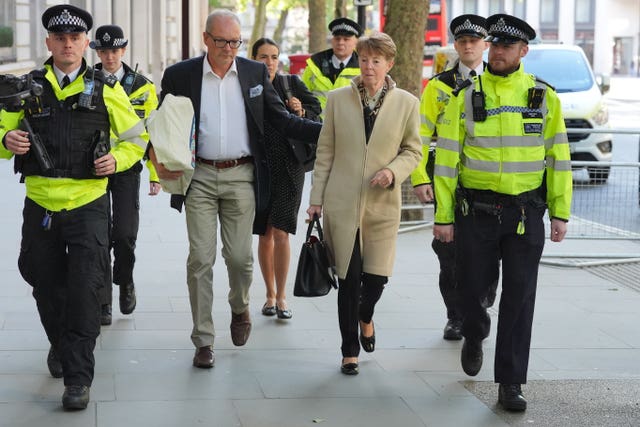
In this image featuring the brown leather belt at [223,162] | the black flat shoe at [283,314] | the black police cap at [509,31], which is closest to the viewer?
the black police cap at [509,31]

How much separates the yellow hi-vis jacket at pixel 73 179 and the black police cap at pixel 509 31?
74.3 inches

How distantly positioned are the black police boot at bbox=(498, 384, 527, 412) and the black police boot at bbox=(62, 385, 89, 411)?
2085 mm

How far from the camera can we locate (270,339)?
7.55 meters

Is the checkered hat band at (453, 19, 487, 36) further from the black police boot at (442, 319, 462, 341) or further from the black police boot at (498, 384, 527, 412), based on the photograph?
the black police boot at (498, 384, 527, 412)

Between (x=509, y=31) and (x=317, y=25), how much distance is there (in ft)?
76.5

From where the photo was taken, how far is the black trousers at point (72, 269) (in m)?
5.93

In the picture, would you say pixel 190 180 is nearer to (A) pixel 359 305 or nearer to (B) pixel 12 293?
(A) pixel 359 305

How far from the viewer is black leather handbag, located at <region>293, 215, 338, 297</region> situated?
6.60 meters

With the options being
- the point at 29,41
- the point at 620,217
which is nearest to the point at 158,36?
the point at 29,41

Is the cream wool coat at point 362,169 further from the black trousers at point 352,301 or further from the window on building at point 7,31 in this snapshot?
the window on building at point 7,31

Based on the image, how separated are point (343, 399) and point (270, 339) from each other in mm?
1445

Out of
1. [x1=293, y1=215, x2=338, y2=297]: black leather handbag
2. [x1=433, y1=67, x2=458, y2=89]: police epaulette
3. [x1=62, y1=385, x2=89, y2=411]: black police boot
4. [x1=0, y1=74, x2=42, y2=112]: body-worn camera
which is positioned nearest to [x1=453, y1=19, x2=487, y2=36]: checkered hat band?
[x1=433, y1=67, x2=458, y2=89]: police epaulette

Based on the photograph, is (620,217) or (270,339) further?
(620,217)

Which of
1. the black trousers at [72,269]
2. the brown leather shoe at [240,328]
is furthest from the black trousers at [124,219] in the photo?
the black trousers at [72,269]
